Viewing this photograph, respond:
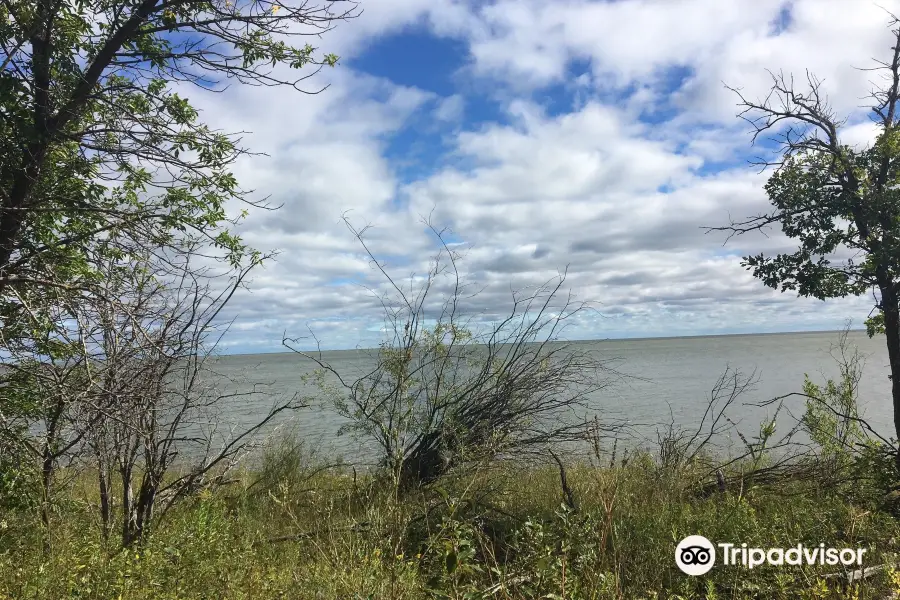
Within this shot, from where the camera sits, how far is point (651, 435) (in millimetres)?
15281

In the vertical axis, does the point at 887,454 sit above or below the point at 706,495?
above

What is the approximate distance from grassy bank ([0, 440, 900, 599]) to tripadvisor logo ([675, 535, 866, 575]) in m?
0.08

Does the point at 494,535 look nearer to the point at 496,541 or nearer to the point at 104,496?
the point at 496,541

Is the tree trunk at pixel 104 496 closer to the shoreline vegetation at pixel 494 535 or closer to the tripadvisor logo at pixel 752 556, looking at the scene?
the shoreline vegetation at pixel 494 535

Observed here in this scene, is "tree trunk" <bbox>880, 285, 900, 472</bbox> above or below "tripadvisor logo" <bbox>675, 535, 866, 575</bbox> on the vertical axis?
above

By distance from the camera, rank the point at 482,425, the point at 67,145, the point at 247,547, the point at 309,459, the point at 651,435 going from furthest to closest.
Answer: the point at 651,435 → the point at 309,459 → the point at 482,425 → the point at 67,145 → the point at 247,547

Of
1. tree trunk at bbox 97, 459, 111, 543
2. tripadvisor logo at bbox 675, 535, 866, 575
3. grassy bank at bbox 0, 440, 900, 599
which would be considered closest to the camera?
grassy bank at bbox 0, 440, 900, 599

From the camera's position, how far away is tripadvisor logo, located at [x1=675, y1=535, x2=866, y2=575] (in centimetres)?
426

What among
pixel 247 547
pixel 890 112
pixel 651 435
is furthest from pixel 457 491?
pixel 651 435

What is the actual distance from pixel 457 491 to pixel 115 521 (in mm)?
3990

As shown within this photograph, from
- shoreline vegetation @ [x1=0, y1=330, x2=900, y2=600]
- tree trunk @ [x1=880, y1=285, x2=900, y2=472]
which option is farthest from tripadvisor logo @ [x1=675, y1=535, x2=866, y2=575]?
tree trunk @ [x1=880, y1=285, x2=900, y2=472]

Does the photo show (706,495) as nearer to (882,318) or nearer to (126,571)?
(882,318)

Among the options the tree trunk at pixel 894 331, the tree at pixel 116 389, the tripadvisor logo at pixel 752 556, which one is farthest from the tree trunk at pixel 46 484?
the tree trunk at pixel 894 331

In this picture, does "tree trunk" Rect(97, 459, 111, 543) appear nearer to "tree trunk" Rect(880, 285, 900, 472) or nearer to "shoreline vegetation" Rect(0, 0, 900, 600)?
"shoreline vegetation" Rect(0, 0, 900, 600)
